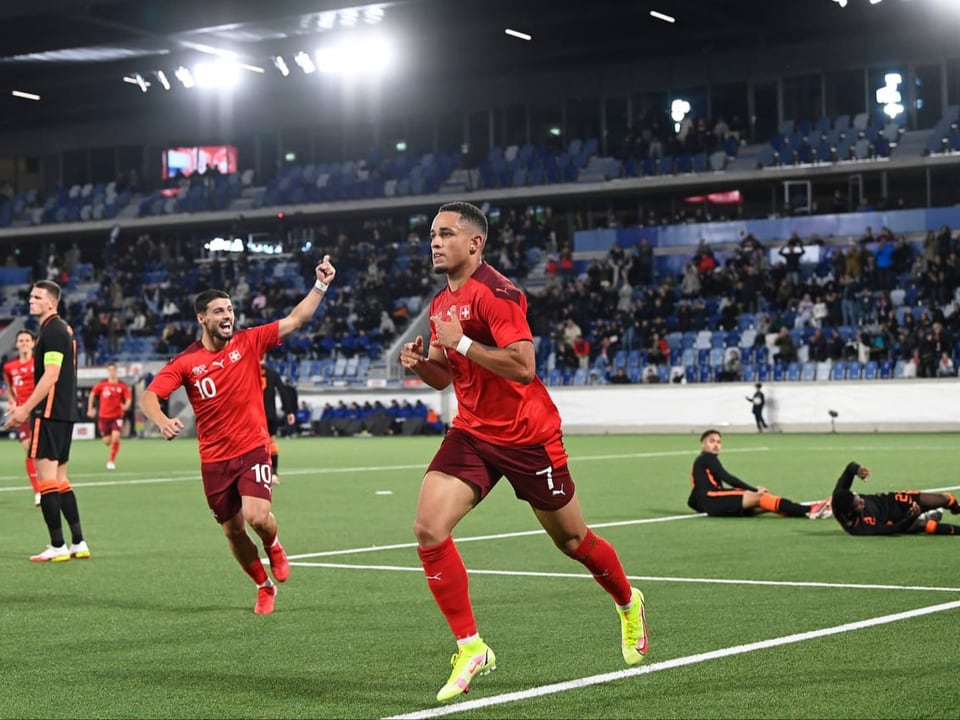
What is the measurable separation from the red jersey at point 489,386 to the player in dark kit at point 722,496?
9.19 m

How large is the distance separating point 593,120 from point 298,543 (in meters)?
45.3

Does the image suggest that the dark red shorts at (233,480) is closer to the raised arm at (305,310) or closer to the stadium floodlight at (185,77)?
the raised arm at (305,310)

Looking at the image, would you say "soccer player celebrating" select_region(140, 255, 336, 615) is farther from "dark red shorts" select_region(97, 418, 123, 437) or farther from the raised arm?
"dark red shorts" select_region(97, 418, 123, 437)

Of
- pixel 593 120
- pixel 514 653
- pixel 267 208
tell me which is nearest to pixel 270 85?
pixel 267 208

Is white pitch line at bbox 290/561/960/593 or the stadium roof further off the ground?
the stadium roof

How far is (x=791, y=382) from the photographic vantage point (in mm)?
42906

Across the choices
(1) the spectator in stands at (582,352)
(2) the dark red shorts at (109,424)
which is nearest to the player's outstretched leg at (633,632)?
(2) the dark red shorts at (109,424)

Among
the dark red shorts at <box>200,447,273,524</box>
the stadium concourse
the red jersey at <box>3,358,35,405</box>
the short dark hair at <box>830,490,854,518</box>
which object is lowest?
the short dark hair at <box>830,490,854,518</box>

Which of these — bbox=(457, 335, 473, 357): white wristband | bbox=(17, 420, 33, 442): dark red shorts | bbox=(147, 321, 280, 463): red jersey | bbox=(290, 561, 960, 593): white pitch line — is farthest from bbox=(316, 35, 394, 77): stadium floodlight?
bbox=(457, 335, 473, 357): white wristband

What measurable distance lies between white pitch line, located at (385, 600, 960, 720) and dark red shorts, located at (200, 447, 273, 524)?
3437 millimetres

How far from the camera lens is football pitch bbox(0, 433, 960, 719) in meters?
6.62

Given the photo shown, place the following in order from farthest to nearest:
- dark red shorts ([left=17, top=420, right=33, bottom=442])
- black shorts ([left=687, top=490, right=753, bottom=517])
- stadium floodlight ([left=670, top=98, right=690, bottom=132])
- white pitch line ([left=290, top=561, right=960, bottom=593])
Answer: stadium floodlight ([left=670, top=98, right=690, bottom=132]), black shorts ([left=687, top=490, right=753, bottom=517]), dark red shorts ([left=17, top=420, right=33, bottom=442]), white pitch line ([left=290, top=561, right=960, bottom=593])

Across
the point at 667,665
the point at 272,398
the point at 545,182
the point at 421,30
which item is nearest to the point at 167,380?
the point at 667,665

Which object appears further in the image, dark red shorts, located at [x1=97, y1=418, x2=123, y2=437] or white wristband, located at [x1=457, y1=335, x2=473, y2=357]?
dark red shorts, located at [x1=97, y1=418, x2=123, y2=437]
